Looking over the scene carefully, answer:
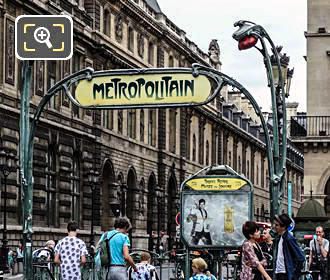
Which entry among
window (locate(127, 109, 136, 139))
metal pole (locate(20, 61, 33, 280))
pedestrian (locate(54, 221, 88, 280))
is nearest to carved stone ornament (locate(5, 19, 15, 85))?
window (locate(127, 109, 136, 139))

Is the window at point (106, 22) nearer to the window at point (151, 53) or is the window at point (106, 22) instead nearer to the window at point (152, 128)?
the window at point (151, 53)

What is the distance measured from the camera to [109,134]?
222 feet

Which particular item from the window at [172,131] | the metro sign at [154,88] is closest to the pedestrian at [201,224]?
the metro sign at [154,88]

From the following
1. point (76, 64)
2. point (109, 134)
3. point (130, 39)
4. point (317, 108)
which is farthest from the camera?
point (130, 39)

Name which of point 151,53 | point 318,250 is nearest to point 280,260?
point 318,250

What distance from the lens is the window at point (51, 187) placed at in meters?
55.2

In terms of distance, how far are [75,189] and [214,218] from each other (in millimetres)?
35397

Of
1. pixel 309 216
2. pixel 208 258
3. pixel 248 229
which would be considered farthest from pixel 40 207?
pixel 248 229

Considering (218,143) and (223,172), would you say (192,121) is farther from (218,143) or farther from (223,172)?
(223,172)

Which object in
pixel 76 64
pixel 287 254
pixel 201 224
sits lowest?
pixel 287 254

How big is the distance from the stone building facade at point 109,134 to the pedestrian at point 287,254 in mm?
32121

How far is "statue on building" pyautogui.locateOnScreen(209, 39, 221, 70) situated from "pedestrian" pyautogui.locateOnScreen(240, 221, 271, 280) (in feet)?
278

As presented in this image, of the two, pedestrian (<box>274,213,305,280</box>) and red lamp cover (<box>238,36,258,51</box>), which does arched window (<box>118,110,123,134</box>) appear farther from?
pedestrian (<box>274,213,305,280</box>)

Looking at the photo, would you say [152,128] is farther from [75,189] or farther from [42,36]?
[42,36]
